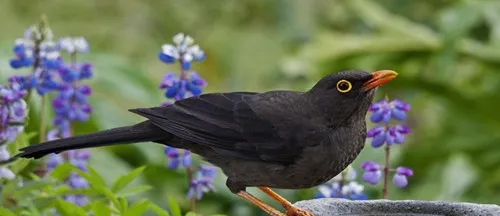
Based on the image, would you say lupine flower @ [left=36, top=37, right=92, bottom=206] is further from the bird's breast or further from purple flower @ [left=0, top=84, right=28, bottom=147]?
the bird's breast

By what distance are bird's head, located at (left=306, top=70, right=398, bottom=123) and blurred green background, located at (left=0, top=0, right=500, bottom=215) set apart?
1.59m

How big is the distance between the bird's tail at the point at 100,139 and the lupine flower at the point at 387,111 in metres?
0.58

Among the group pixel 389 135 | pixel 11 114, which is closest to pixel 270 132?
pixel 389 135

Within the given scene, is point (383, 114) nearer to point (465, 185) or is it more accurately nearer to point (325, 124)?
point (325, 124)

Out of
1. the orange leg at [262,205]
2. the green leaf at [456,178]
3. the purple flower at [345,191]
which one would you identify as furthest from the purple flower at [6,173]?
the green leaf at [456,178]

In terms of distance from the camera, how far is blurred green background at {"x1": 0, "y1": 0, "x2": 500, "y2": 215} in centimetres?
461

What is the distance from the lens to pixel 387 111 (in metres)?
2.85

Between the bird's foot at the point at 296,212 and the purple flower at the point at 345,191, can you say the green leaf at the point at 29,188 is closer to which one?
the bird's foot at the point at 296,212

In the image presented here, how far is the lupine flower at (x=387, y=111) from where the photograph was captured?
284 centimetres

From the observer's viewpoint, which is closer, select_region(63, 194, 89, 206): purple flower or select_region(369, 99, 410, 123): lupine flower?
select_region(369, 99, 410, 123): lupine flower

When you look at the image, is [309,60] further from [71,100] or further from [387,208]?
[387,208]

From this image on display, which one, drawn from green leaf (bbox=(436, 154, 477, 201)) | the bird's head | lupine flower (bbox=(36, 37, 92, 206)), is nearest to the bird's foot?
the bird's head

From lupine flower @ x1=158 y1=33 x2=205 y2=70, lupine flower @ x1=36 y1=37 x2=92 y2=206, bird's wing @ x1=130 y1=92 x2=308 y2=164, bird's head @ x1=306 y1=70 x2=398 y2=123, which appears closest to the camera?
bird's head @ x1=306 y1=70 x2=398 y2=123

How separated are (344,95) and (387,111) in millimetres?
295
